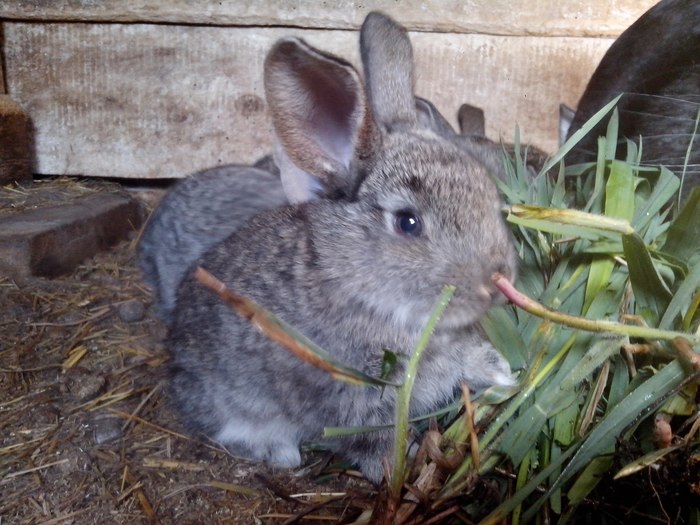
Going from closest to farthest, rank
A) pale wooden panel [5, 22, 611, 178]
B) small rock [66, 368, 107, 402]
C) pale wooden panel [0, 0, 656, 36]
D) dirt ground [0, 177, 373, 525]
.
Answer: dirt ground [0, 177, 373, 525] → small rock [66, 368, 107, 402] → pale wooden panel [0, 0, 656, 36] → pale wooden panel [5, 22, 611, 178]

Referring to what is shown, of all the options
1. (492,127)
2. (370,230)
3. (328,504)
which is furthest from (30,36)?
(328,504)

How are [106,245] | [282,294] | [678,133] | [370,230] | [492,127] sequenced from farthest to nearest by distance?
1. [492,127]
2. [106,245]
3. [678,133]
4. [282,294]
5. [370,230]

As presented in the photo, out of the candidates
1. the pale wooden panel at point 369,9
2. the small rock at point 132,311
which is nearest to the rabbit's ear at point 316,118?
the small rock at point 132,311

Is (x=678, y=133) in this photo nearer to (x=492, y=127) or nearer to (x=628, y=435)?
(x=628, y=435)

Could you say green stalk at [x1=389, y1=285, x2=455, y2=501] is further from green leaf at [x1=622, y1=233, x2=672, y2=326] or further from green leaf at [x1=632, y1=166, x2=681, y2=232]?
green leaf at [x1=632, y1=166, x2=681, y2=232]

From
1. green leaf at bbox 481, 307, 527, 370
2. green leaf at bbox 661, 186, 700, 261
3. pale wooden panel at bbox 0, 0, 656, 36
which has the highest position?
pale wooden panel at bbox 0, 0, 656, 36

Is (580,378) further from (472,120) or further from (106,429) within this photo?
(472,120)

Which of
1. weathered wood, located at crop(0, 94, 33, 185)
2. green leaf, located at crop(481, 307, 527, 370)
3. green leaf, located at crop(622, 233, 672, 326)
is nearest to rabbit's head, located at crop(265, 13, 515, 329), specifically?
green leaf, located at crop(481, 307, 527, 370)
